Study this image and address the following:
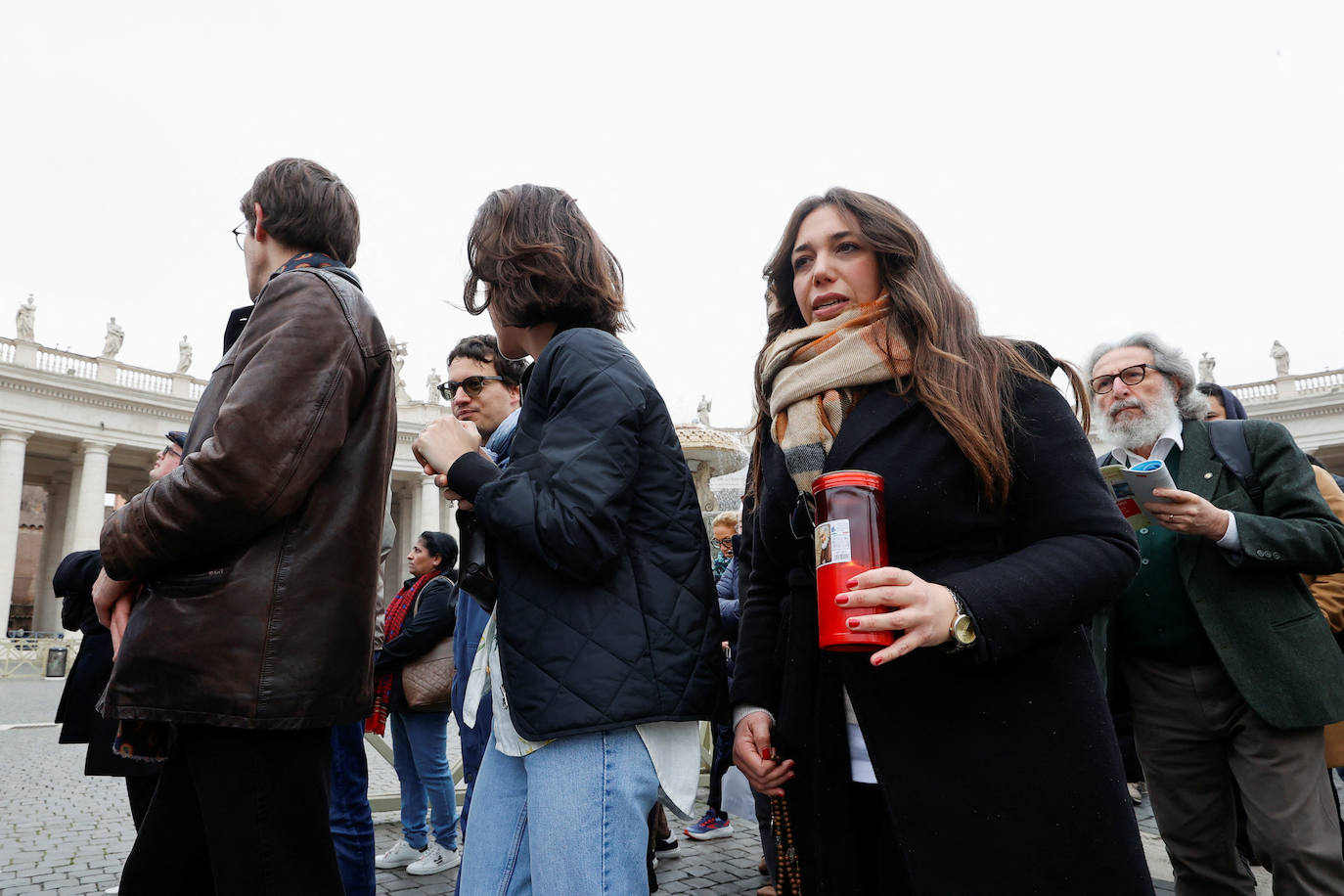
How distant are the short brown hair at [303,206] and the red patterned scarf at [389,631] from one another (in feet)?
10.4

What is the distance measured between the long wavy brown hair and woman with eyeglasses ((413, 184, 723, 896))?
1.37 feet

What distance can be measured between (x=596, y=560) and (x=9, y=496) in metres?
35.9

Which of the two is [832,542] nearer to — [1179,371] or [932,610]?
[932,610]

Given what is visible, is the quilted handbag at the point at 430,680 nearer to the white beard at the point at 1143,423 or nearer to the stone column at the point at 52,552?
the white beard at the point at 1143,423

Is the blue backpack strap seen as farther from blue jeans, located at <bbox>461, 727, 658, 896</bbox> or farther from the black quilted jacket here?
blue jeans, located at <bbox>461, 727, 658, 896</bbox>

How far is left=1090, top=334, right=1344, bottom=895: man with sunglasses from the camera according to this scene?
2.58 metres

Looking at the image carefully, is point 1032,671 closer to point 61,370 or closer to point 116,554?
point 116,554

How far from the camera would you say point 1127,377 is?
341 centimetres

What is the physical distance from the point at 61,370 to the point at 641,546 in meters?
38.6

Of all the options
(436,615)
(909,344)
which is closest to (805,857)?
(909,344)

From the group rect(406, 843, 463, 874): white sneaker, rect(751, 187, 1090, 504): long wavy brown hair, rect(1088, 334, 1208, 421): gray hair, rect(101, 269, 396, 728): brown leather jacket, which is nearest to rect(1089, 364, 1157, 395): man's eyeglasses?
rect(1088, 334, 1208, 421): gray hair

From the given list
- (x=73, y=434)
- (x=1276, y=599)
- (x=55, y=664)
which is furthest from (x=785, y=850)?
(x=73, y=434)

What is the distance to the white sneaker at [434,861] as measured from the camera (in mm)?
4625

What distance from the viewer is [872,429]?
167cm
